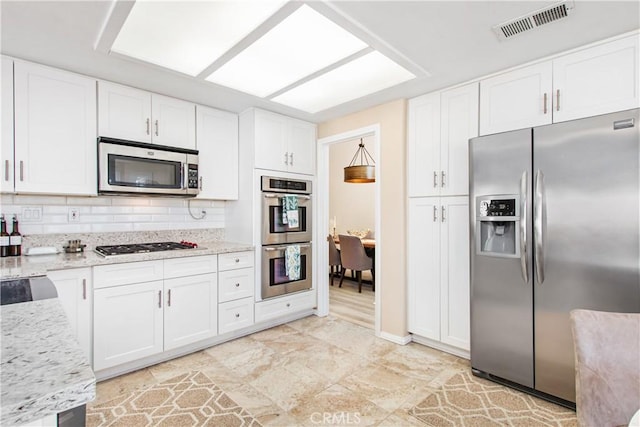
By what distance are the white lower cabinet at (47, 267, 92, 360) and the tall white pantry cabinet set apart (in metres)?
2.61

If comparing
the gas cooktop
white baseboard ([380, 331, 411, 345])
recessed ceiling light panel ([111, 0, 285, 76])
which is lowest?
white baseboard ([380, 331, 411, 345])

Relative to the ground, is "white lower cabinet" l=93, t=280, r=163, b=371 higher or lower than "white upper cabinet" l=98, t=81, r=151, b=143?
lower

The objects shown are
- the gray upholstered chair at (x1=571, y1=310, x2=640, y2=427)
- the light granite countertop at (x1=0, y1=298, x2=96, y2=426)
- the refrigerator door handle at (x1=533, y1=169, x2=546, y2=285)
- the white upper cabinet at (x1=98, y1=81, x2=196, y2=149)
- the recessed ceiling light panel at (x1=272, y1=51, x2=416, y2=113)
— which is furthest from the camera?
the white upper cabinet at (x1=98, y1=81, x2=196, y2=149)

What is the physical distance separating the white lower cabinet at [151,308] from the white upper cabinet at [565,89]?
2.71m

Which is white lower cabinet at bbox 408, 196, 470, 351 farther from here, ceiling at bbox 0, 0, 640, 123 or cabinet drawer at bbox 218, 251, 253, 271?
cabinet drawer at bbox 218, 251, 253, 271

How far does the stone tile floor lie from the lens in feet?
6.72

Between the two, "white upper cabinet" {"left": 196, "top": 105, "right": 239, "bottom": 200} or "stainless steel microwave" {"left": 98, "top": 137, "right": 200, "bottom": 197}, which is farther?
"white upper cabinet" {"left": 196, "top": 105, "right": 239, "bottom": 200}

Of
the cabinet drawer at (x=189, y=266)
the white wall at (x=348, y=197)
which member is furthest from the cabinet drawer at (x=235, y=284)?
the white wall at (x=348, y=197)

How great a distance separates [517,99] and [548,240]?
1.07 meters

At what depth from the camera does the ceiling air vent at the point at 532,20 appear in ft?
5.69

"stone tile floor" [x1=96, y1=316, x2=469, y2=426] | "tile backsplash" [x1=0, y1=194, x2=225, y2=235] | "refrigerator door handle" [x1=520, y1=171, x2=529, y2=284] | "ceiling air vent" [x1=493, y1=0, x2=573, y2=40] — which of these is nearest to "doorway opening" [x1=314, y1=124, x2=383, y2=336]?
"stone tile floor" [x1=96, y1=316, x2=469, y2=426]

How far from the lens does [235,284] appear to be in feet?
10.3

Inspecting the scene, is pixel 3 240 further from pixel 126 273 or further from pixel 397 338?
pixel 397 338

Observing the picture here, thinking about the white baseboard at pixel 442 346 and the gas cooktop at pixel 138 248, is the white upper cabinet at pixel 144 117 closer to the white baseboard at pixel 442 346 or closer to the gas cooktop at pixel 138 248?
the gas cooktop at pixel 138 248
